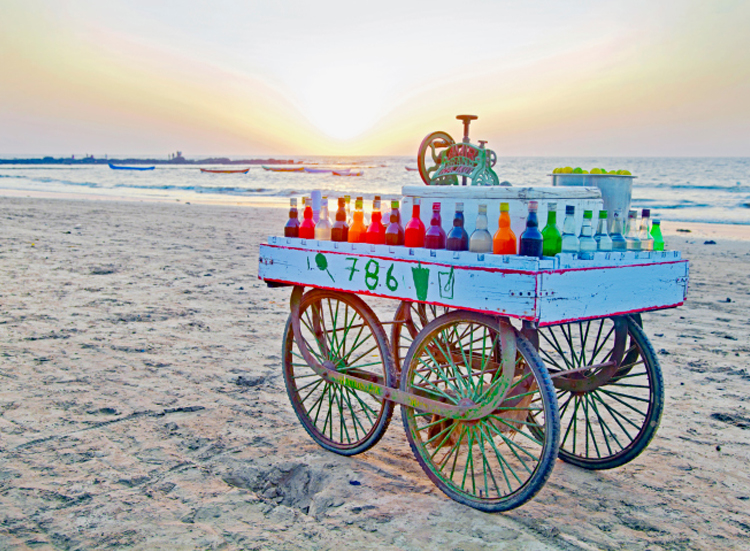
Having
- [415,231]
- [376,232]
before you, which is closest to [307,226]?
[376,232]

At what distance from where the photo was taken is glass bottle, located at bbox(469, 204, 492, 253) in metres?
2.58

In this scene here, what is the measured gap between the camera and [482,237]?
2.59m

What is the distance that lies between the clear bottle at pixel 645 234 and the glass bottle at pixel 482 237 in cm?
84

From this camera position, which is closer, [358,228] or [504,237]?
[504,237]

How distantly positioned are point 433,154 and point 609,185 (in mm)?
1007

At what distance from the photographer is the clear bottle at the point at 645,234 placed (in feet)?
9.39

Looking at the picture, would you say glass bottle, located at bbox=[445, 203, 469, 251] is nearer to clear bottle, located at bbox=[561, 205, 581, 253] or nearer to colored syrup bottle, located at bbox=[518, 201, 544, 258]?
colored syrup bottle, located at bbox=[518, 201, 544, 258]

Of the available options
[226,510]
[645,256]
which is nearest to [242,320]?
[226,510]

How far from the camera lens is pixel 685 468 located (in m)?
3.19

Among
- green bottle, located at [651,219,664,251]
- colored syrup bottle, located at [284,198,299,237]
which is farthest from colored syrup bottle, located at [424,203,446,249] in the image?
green bottle, located at [651,219,664,251]

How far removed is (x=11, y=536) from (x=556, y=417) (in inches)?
87.8

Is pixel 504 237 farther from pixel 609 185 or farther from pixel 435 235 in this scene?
pixel 609 185

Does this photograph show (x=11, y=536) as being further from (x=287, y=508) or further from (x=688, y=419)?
(x=688, y=419)

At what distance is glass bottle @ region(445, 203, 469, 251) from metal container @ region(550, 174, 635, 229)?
710 millimetres
